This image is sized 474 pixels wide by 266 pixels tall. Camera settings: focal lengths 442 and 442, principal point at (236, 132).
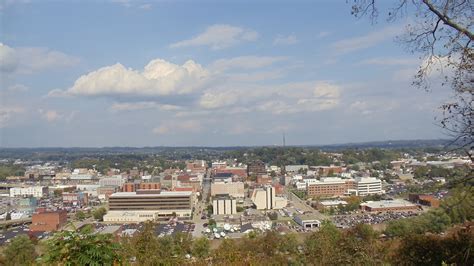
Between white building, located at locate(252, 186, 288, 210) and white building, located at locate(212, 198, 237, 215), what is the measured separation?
207cm

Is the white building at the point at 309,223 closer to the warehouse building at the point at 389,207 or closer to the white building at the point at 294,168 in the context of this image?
the warehouse building at the point at 389,207

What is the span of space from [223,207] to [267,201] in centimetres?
310

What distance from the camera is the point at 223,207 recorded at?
2378cm

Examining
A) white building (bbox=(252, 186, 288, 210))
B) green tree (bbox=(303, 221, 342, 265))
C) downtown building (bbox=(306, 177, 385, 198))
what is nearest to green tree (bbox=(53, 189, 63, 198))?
white building (bbox=(252, 186, 288, 210))

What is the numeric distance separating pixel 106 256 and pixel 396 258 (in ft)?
14.0

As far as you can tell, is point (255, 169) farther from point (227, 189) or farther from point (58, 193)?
point (58, 193)

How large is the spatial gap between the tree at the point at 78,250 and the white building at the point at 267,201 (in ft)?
76.7

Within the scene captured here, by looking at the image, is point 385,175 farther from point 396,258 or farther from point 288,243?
point 396,258

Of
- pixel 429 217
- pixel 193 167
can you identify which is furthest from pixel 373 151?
pixel 429 217

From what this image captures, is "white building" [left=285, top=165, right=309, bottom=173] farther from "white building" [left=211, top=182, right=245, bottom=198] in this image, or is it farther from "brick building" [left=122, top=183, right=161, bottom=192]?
"brick building" [left=122, top=183, right=161, bottom=192]

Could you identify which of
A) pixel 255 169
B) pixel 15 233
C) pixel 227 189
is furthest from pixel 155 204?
pixel 255 169

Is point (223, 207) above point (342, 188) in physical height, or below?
below

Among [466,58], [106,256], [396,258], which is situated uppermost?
[466,58]

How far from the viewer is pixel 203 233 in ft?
57.0
